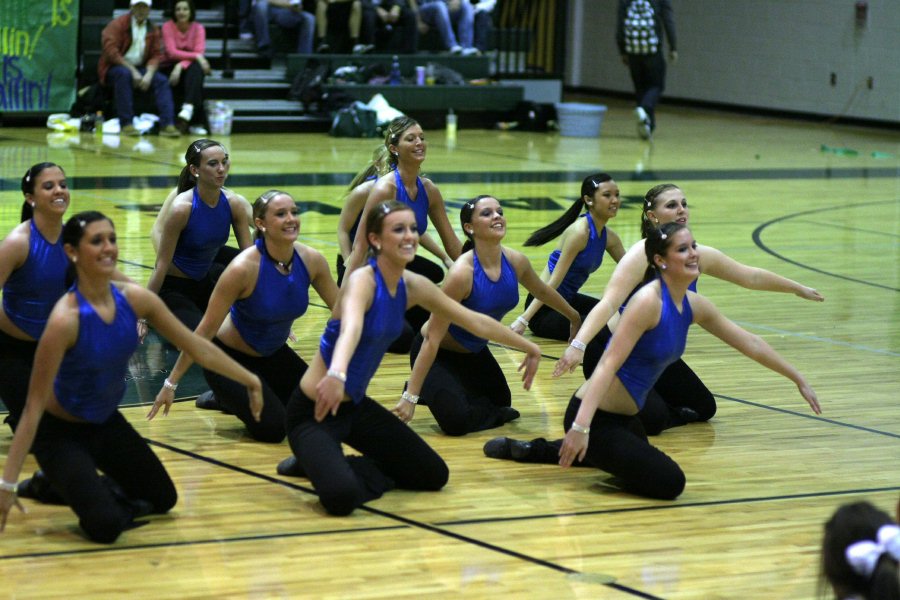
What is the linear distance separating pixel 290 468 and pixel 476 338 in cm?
121

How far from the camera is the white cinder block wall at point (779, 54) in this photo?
18.8m

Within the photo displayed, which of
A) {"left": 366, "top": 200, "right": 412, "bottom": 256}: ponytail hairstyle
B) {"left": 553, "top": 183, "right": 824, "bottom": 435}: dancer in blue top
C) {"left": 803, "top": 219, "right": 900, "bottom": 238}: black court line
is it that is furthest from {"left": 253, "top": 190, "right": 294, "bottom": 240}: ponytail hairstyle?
{"left": 803, "top": 219, "right": 900, "bottom": 238}: black court line

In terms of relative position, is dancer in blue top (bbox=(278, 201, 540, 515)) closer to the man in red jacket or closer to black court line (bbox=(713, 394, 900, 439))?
black court line (bbox=(713, 394, 900, 439))

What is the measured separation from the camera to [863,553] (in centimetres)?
269

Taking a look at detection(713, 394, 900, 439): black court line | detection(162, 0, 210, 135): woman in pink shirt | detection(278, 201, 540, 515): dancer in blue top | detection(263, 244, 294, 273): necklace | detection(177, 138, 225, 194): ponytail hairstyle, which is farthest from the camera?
detection(162, 0, 210, 135): woman in pink shirt

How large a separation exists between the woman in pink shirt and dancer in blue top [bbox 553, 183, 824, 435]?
9.80 m

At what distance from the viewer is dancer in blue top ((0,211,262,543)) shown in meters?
4.01

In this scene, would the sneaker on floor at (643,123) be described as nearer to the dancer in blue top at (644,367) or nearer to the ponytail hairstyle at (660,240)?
the dancer in blue top at (644,367)

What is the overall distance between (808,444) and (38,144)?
33.3 ft

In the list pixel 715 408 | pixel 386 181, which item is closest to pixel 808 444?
pixel 715 408

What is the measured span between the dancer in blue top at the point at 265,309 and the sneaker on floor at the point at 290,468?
14.5 inches

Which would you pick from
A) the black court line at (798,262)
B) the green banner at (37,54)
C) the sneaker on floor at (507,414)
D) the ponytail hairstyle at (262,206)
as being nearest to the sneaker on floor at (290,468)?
the ponytail hairstyle at (262,206)

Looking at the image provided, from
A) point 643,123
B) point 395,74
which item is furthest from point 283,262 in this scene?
point 643,123

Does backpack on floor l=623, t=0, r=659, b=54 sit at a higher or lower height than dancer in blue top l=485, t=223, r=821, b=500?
higher
